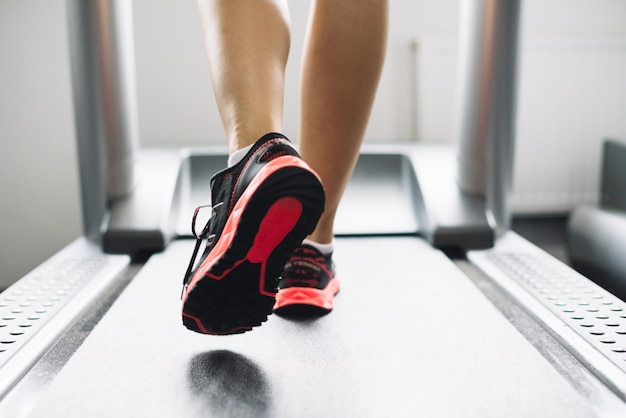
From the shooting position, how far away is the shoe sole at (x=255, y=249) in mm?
606

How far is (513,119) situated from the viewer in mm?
1439

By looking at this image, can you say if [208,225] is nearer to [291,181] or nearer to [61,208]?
[291,181]

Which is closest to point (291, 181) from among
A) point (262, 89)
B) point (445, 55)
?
point (262, 89)

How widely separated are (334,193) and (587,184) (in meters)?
1.56

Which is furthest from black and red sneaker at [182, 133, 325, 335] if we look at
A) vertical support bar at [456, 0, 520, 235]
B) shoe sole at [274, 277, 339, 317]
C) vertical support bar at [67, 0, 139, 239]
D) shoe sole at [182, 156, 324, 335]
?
vertical support bar at [456, 0, 520, 235]

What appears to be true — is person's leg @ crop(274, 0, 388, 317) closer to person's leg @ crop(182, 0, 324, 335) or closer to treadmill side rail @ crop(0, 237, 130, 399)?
person's leg @ crop(182, 0, 324, 335)

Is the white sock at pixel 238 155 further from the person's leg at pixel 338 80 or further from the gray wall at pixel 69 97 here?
the gray wall at pixel 69 97

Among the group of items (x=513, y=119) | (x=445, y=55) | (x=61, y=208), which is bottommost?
(x=61, y=208)

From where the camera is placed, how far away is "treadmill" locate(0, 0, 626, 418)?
0.65 m

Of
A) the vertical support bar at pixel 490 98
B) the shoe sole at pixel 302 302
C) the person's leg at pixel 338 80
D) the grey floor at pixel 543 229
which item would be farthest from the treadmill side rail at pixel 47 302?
the grey floor at pixel 543 229

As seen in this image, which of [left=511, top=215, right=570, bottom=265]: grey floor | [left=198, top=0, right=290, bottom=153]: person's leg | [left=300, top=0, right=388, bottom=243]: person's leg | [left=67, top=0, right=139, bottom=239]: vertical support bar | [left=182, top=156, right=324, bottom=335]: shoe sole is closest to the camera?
[left=182, top=156, right=324, bottom=335]: shoe sole

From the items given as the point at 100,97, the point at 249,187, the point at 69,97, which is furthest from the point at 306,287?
the point at 69,97

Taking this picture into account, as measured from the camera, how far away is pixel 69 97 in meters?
1.88

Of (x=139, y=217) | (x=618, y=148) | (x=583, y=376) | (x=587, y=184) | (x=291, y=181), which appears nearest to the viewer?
(x=291, y=181)
